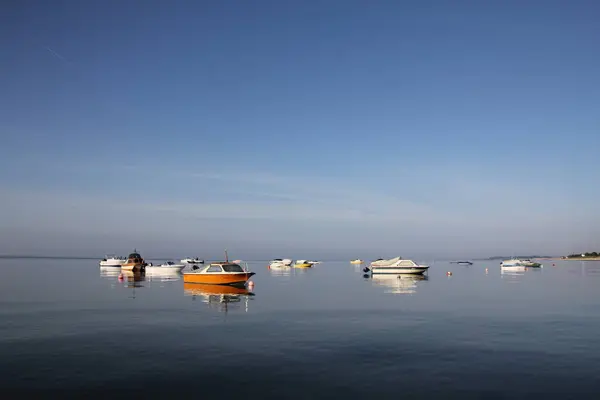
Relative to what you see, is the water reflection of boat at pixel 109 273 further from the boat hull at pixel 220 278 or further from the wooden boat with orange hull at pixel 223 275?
the wooden boat with orange hull at pixel 223 275

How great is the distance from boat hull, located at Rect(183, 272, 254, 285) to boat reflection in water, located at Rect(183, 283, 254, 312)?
98cm

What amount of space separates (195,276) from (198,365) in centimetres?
5276

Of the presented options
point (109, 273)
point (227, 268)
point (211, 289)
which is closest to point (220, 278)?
point (227, 268)

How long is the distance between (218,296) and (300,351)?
34377 mm

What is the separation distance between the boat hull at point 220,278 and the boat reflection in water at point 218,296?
98 cm

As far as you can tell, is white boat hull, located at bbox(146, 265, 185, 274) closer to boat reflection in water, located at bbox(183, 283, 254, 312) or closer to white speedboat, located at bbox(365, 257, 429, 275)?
boat reflection in water, located at bbox(183, 283, 254, 312)

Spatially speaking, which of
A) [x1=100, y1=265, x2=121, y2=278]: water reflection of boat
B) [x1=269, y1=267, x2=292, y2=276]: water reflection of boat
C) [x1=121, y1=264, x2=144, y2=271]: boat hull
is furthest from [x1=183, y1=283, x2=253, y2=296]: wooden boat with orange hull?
[x1=269, y1=267, x2=292, y2=276]: water reflection of boat

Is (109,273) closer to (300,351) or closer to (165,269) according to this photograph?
(165,269)

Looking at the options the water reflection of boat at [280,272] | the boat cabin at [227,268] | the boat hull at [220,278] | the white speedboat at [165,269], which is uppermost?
the boat cabin at [227,268]

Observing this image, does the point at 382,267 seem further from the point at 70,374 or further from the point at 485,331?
the point at 70,374

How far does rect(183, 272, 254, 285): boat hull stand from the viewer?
6951 cm

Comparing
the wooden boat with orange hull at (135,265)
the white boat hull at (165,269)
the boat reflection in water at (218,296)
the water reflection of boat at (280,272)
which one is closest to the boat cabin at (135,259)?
the wooden boat with orange hull at (135,265)

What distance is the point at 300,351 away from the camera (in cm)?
2614

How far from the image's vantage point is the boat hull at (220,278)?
228 feet
